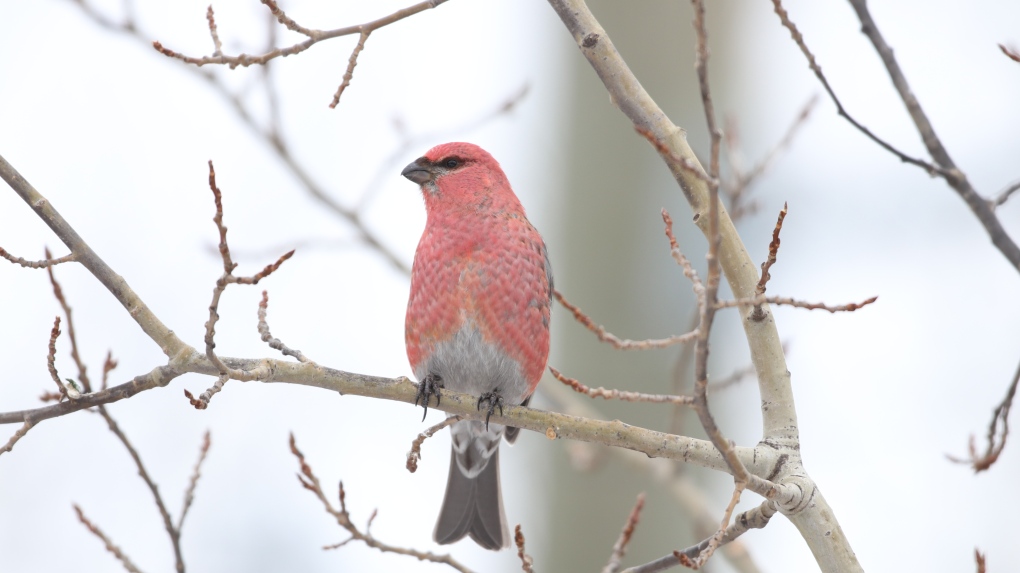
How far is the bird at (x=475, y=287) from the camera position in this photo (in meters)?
3.48

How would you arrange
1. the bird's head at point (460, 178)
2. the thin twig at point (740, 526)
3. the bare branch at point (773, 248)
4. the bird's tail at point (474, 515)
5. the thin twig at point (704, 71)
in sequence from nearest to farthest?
the thin twig at point (704, 71), the bare branch at point (773, 248), the thin twig at point (740, 526), the bird's head at point (460, 178), the bird's tail at point (474, 515)

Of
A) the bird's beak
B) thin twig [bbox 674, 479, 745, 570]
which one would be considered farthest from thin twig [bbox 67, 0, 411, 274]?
thin twig [bbox 674, 479, 745, 570]

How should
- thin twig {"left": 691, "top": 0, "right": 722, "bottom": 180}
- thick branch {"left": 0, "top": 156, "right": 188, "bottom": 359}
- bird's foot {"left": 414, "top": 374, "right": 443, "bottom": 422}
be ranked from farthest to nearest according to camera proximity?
bird's foot {"left": 414, "top": 374, "right": 443, "bottom": 422}
thick branch {"left": 0, "top": 156, "right": 188, "bottom": 359}
thin twig {"left": 691, "top": 0, "right": 722, "bottom": 180}

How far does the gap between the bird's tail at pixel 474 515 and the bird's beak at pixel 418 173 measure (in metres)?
1.22

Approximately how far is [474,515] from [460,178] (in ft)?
4.37

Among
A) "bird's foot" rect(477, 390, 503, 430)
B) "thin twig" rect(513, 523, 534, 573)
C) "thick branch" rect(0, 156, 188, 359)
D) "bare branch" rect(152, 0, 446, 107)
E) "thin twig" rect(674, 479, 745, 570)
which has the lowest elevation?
"thin twig" rect(674, 479, 745, 570)

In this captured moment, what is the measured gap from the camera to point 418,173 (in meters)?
3.91

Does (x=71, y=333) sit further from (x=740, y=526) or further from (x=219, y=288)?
(x=740, y=526)

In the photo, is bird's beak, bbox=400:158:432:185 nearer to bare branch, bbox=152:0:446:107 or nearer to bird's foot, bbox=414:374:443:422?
bird's foot, bbox=414:374:443:422

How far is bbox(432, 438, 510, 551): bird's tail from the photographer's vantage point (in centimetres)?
397

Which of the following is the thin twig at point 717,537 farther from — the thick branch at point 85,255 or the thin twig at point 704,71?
the thick branch at point 85,255

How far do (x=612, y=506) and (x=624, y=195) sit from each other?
1686 mm

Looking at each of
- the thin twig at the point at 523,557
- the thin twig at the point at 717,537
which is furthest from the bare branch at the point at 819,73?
the thin twig at the point at 523,557

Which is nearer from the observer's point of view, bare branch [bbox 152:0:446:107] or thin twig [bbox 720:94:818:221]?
bare branch [bbox 152:0:446:107]
